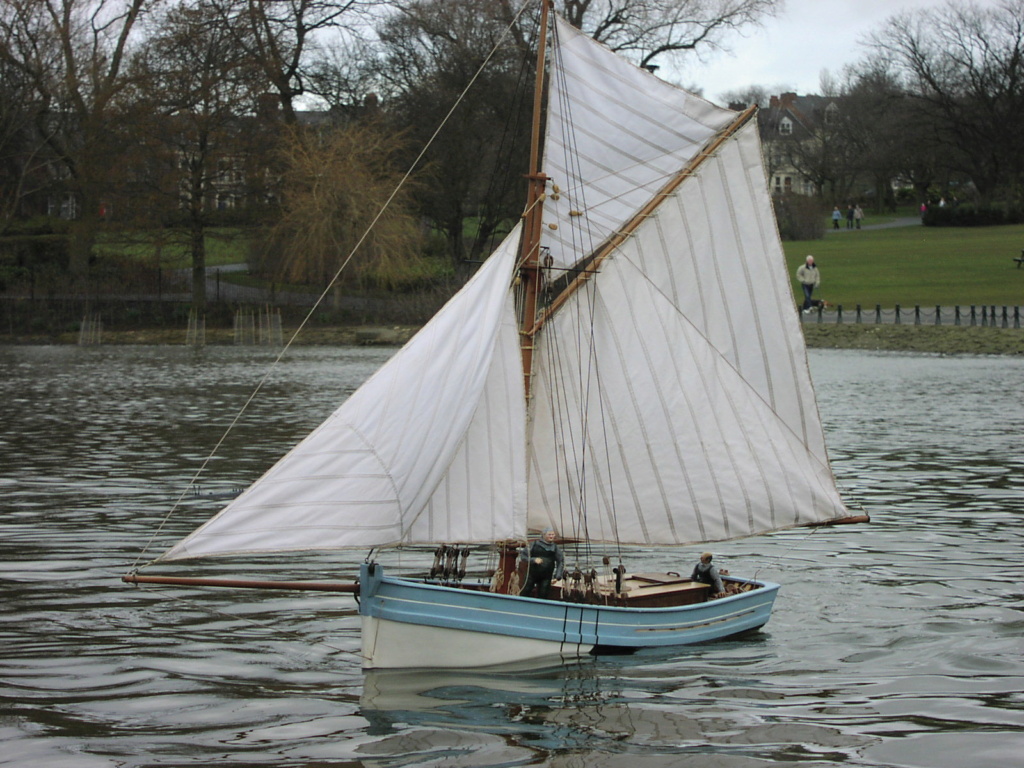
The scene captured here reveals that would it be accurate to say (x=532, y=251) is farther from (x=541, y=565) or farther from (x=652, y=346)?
(x=541, y=565)

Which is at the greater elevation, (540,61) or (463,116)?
(463,116)

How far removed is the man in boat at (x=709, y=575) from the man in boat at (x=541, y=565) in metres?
2.01

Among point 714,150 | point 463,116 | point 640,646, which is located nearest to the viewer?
point 640,646

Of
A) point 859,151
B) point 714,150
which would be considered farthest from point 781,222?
point 714,150

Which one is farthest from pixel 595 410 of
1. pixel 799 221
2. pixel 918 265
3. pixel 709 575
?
pixel 799 221

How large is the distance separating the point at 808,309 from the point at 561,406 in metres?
49.0

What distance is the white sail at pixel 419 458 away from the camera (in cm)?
1215

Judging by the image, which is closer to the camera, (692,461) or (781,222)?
(692,461)

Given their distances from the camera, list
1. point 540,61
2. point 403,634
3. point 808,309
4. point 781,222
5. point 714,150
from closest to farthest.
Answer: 1. point 403,634
2. point 540,61
3. point 714,150
4. point 808,309
5. point 781,222

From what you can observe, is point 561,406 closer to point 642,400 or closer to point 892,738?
point 642,400

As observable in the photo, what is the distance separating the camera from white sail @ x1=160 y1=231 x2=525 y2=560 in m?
12.1

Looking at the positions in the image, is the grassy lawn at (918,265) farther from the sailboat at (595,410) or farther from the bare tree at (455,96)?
the sailboat at (595,410)

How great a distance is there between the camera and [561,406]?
15.3 m

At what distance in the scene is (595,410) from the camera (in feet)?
51.1
